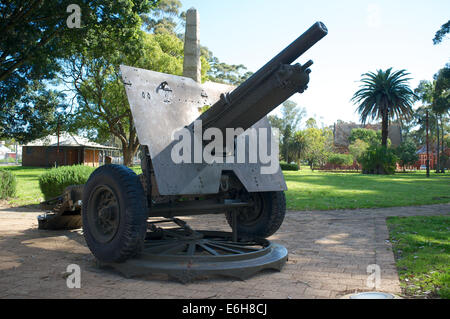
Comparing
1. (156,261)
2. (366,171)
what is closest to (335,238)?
(156,261)

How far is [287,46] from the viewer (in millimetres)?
3951

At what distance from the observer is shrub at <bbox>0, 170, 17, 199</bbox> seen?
12.3 meters

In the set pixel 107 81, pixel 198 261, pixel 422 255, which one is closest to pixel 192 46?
pixel 198 261

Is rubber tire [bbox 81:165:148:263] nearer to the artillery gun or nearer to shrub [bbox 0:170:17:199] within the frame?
the artillery gun

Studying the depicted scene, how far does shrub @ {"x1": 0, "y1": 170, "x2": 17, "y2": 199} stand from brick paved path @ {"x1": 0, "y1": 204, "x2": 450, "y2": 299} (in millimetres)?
5145

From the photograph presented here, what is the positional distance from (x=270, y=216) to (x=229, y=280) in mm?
1517

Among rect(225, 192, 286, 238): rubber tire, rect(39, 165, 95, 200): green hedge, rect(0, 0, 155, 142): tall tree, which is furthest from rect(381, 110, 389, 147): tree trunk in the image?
rect(225, 192, 286, 238): rubber tire

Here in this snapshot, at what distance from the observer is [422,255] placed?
4.90 metres

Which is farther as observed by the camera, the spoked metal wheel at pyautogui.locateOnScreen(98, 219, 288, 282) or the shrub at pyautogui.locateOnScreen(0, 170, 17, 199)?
the shrub at pyautogui.locateOnScreen(0, 170, 17, 199)

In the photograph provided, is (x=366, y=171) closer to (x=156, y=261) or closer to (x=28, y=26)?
(x=28, y=26)

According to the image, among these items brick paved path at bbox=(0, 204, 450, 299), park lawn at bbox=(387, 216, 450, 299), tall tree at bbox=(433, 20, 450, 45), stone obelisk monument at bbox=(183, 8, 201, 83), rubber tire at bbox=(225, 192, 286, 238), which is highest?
tall tree at bbox=(433, 20, 450, 45)

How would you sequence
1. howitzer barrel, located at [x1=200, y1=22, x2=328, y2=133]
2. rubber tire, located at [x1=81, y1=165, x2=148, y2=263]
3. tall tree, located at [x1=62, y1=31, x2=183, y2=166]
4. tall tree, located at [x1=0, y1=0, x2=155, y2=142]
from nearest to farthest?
howitzer barrel, located at [x1=200, y1=22, x2=328, y2=133] → rubber tire, located at [x1=81, y1=165, x2=148, y2=263] → tall tree, located at [x1=0, y1=0, x2=155, y2=142] → tall tree, located at [x1=62, y1=31, x2=183, y2=166]

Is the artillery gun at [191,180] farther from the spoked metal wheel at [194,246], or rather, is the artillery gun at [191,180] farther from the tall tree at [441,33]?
the tall tree at [441,33]

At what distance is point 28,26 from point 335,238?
10.2 metres
